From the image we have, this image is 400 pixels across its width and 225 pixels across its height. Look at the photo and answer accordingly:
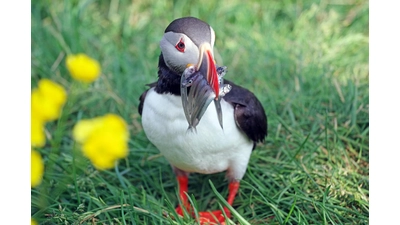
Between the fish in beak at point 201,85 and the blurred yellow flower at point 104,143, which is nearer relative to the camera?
the blurred yellow flower at point 104,143

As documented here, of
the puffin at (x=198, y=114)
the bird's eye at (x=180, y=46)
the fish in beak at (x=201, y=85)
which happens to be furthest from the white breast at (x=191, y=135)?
the bird's eye at (x=180, y=46)

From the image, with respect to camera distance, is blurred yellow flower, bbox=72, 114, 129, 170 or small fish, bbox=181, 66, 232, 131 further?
small fish, bbox=181, 66, 232, 131

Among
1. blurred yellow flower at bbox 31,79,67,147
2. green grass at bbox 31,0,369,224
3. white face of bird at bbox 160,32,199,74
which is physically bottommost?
green grass at bbox 31,0,369,224

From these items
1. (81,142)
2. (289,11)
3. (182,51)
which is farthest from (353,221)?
(289,11)

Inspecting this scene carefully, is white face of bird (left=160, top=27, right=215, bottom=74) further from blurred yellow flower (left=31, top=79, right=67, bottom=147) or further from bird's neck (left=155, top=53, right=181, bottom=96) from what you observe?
blurred yellow flower (left=31, top=79, right=67, bottom=147)

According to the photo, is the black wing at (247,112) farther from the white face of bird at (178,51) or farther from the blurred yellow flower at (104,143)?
the blurred yellow flower at (104,143)

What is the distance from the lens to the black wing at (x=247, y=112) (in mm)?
2627

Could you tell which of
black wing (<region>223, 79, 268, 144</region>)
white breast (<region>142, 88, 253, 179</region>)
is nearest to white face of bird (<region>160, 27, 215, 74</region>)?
white breast (<region>142, 88, 253, 179</region>)

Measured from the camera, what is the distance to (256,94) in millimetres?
3609

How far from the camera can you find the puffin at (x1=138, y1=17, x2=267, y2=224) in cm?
228

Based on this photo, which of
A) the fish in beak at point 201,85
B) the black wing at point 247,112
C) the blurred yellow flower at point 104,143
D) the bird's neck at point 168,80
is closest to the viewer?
the blurred yellow flower at point 104,143

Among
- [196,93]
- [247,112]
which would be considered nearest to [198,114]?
[196,93]

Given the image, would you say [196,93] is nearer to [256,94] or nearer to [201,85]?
[201,85]

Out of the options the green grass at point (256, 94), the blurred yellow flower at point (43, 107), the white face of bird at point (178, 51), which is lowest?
the green grass at point (256, 94)
